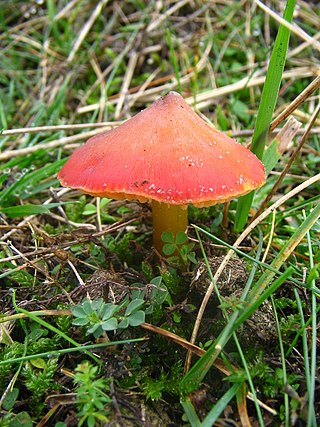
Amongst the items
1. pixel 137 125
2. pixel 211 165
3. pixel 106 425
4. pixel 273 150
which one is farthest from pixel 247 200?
pixel 106 425

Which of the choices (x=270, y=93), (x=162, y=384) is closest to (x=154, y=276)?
(x=162, y=384)

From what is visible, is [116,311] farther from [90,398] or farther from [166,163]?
[166,163]

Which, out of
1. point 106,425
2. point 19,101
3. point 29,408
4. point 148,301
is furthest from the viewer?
point 19,101

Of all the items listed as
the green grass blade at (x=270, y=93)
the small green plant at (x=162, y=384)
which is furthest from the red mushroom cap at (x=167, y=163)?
the small green plant at (x=162, y=384)

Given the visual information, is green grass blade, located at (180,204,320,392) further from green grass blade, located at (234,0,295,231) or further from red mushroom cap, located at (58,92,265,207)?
green grass blade, located at (234,0,295,231)

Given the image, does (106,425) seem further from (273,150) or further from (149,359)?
(273,150)
